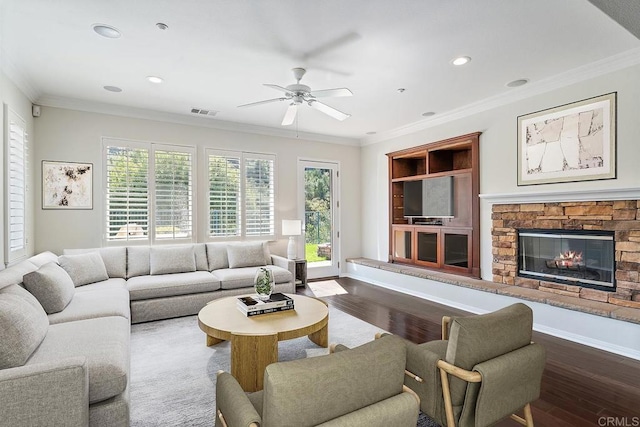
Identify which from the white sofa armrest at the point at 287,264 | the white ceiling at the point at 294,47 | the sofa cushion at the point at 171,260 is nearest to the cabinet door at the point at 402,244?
the white sofa armrest at the point at 287,264

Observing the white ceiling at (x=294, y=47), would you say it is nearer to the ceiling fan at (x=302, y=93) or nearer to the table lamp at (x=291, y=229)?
the ceiling fan at (x=302, y=93)

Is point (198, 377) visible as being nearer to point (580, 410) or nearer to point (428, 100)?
point (580, 410)

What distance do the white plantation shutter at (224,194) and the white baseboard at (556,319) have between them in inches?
123

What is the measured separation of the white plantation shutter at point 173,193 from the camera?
204 inches

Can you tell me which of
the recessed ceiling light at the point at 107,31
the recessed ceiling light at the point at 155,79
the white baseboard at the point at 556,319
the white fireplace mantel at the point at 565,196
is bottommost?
the white baseboard at the point at 556,319

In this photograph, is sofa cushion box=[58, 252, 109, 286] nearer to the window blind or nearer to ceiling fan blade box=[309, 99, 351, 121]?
the window blind

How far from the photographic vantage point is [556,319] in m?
3.67

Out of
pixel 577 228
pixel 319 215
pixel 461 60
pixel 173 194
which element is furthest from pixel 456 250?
pixel 173 194

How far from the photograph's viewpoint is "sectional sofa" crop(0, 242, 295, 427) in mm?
1556

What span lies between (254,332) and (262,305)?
1.51 ft

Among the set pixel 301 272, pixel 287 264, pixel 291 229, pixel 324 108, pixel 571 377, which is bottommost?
pixel 571 377

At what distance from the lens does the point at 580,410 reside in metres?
2.29

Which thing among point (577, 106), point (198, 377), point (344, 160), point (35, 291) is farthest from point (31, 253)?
point (577, 106)

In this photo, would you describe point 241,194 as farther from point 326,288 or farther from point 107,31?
point 107,31
